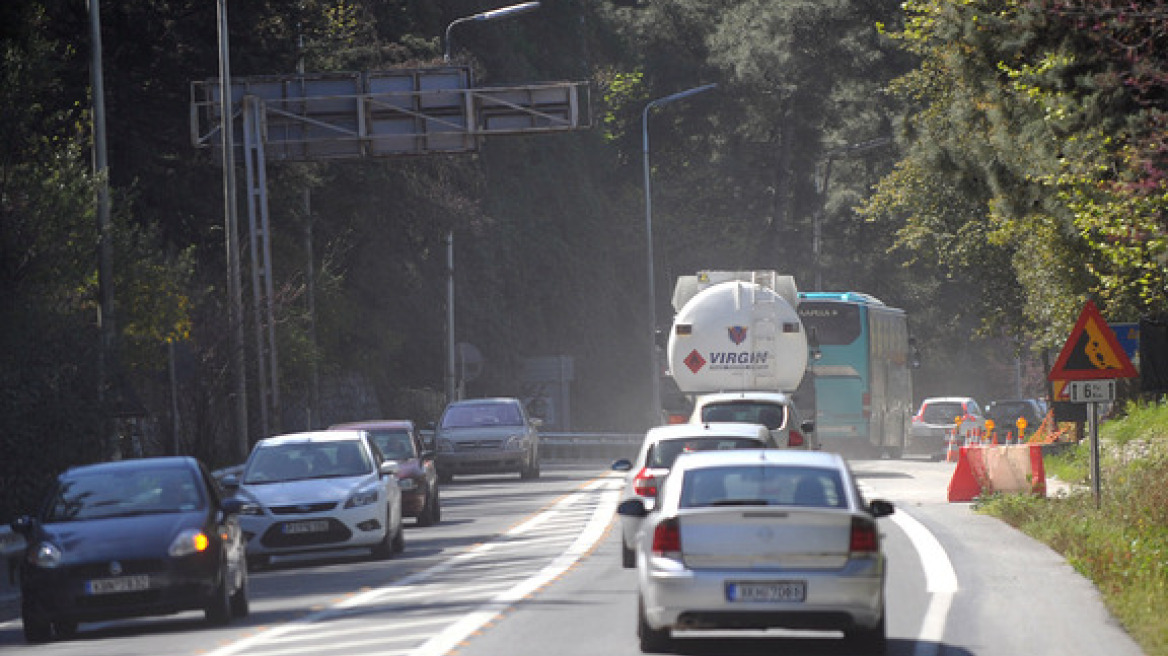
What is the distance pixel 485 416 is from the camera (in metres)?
46.0

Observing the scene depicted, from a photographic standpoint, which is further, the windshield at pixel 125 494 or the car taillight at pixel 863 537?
the windshield at pixel 125 494

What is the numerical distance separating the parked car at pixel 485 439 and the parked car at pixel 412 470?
39.5 feet

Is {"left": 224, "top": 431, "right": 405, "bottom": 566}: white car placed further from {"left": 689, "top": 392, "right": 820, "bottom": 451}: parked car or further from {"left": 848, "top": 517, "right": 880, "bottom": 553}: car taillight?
{"left": 848, "top": 517, "right": 880, "bottom": 553}: car taillight

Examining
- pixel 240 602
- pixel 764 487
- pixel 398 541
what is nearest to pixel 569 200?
pixel 398 541

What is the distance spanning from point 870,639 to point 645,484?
A: 770cm

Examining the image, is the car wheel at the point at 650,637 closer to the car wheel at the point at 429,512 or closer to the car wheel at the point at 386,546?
the car wheel at the point at 386,546

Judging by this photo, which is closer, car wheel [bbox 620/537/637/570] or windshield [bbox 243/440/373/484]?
car wheel [bbox 620/537/637/570]

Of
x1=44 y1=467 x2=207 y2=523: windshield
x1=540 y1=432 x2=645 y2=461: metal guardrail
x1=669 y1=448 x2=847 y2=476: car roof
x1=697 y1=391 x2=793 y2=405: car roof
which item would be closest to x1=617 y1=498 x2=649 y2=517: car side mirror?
x1=669 y1=448 x2=847 y2=476: car roof

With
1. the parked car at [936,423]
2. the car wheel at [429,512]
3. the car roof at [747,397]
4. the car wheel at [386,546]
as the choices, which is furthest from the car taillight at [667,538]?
the parked car at [936,423]

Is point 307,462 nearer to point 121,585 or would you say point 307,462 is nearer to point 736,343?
point 121,585

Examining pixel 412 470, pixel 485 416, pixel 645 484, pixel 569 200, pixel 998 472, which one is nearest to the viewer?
pixel 645 484

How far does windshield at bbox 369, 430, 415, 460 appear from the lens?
32.7m

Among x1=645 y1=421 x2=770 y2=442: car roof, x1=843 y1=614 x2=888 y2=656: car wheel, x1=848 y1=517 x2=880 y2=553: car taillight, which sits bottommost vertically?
x1=843 y1=614 x2=888 y2=656: car wheel

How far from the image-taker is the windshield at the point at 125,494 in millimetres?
19234
